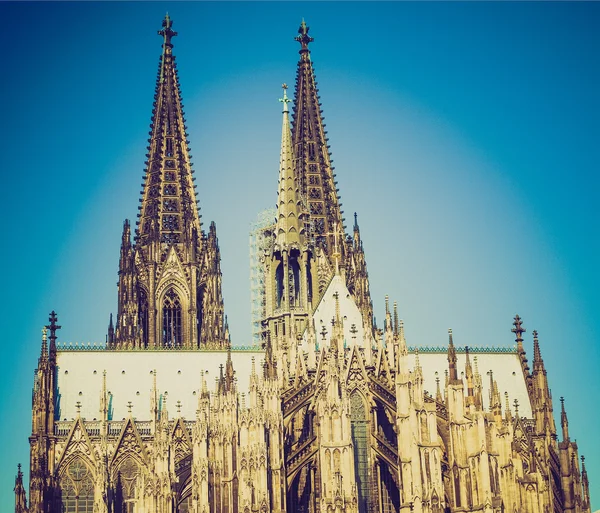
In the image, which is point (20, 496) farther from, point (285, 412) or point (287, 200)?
point (287, 200)

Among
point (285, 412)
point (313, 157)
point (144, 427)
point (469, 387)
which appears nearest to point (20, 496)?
point (144, 427)

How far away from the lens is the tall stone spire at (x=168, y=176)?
340 feet

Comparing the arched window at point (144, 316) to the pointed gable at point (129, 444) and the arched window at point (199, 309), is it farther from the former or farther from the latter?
the pointed gable at point (129, 444)

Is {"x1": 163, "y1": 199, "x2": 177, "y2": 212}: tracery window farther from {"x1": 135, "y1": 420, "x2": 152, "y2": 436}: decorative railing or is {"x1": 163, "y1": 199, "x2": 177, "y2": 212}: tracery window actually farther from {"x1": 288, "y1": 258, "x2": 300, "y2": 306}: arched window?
{"x1": 135, "y1": 420, "x2": 152, "y2": 436}: decorative railing

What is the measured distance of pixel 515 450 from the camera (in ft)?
267

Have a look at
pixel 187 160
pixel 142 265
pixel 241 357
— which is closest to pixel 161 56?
pixel 187 160

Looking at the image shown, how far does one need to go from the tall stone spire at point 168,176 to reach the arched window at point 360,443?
27444 mm

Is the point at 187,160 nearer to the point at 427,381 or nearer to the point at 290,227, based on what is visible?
the point at 290,227

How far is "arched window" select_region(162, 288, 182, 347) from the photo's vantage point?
9962cm

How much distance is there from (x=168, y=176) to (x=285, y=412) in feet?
105

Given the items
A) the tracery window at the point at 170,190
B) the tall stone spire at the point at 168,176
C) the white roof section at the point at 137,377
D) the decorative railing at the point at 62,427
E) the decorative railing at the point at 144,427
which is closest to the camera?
the decorative railing at the point at 62,427

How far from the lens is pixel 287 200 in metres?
97.3

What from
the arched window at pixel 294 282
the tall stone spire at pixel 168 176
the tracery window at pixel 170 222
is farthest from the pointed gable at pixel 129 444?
the tracery window at pixel 170 222

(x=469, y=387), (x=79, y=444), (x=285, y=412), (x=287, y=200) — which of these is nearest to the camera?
(x=285, y=412)
